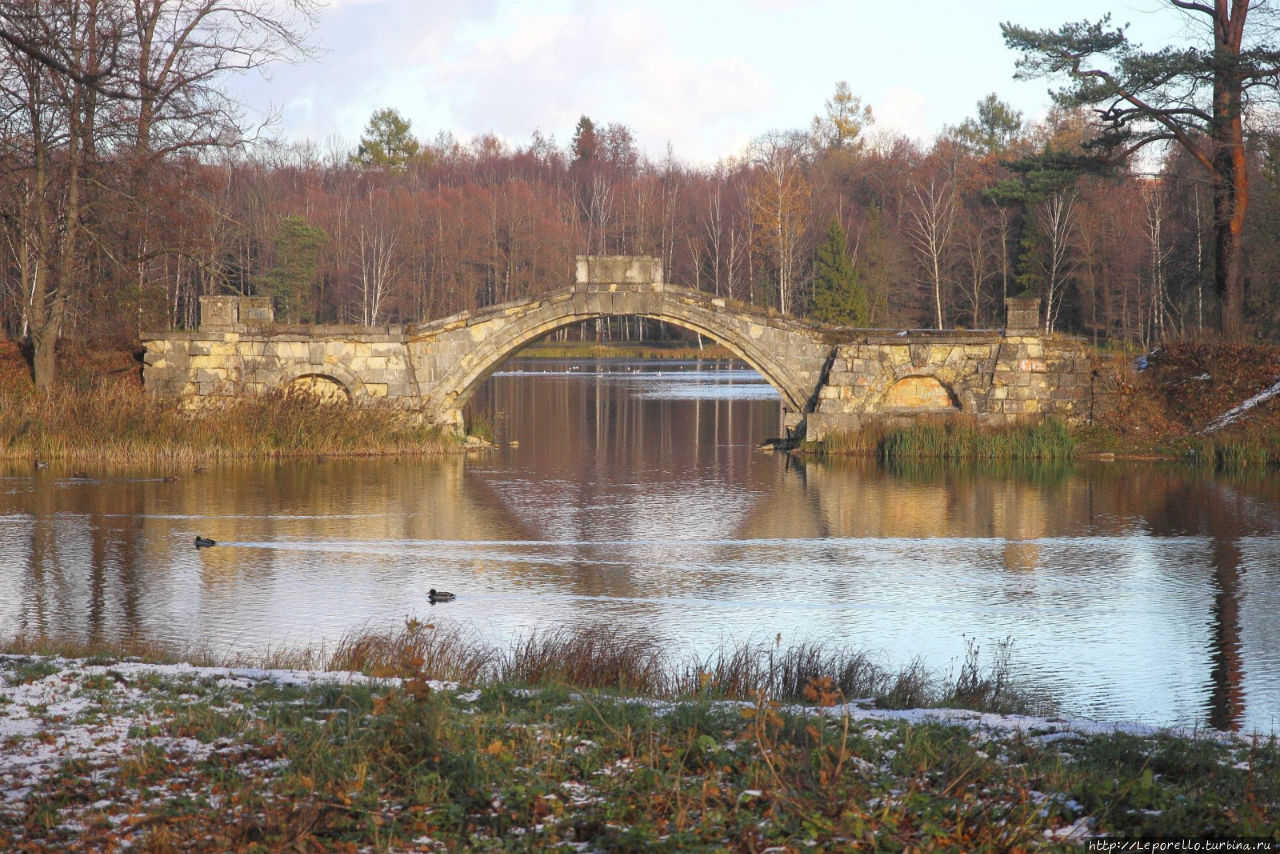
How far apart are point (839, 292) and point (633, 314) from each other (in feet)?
89.3

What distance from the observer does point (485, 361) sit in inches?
915

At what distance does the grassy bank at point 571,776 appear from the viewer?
440 centimetres

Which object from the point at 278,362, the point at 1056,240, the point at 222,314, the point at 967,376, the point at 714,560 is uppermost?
the point at 1056,240

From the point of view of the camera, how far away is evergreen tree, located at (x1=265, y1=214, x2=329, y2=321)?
4988 cm

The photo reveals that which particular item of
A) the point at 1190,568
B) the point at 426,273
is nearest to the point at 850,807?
the point at 1190,568

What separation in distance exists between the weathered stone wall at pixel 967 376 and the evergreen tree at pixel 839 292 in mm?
25533

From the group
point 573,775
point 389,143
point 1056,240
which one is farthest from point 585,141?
point 573,775

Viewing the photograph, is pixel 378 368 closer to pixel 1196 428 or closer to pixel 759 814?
pixel 1196 428

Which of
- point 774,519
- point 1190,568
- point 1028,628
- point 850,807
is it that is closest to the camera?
point 850,807

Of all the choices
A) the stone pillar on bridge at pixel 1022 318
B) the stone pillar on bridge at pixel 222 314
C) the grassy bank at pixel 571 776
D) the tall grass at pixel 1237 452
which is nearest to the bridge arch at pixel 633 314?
the stone pillar on bridge at pixel 222 314

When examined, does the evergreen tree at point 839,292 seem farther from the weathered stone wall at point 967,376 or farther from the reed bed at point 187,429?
the reed bed at point 187,429

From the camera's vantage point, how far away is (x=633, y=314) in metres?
23.2

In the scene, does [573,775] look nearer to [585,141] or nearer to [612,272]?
[612,272]

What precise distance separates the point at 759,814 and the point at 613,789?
56cm
